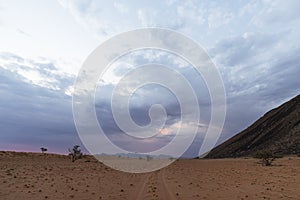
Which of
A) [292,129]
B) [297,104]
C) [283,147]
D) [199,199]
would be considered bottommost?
[199,199]

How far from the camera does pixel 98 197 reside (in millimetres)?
19078

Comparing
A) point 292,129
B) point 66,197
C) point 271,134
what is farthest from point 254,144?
point 66,197

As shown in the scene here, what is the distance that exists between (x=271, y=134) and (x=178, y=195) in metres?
107

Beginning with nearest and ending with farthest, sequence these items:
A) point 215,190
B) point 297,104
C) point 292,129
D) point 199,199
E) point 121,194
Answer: point 199,199 < point 121,194 < point 215,190 < point 292,129 < point 297,104

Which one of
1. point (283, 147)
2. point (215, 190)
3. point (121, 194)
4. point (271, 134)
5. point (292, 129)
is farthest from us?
point (271, 134)

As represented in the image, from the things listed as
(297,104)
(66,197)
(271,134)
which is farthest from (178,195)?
(297,104)

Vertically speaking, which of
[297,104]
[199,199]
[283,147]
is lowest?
[199,199]

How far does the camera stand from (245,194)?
20547 mm

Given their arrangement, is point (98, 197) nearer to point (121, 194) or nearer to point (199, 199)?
point (121, 194)

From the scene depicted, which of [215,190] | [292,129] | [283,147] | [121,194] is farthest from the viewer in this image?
[292,129]

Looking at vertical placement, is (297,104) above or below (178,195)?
above

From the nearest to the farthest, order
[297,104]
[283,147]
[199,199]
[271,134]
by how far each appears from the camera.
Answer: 1. [199,199]
2. [283,147]
3. [271,134]
4. [297,104]

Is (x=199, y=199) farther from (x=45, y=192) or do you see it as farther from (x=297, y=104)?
(x=297, y=104)

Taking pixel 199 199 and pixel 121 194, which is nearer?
pixel 199 199
